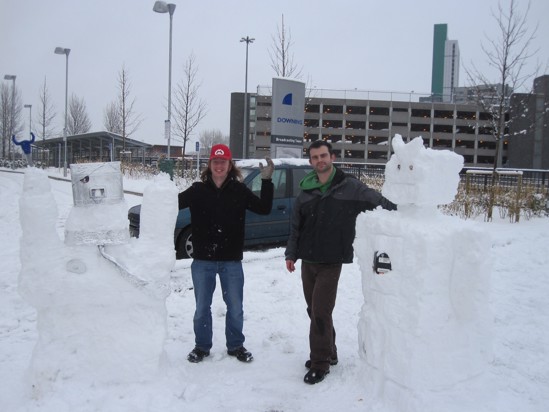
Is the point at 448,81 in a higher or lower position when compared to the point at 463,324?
higher

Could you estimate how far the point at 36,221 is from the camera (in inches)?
121

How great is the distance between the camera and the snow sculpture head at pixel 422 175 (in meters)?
2.98

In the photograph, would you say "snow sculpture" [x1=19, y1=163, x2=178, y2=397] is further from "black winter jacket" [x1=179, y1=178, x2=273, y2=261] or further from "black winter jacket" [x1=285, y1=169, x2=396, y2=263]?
"black winter jacket" [x1=285, y1=169, x2=396, y2=263]

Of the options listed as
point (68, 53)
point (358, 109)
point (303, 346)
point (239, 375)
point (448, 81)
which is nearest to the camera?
point (239, 375)

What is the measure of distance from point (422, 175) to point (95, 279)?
2.36m

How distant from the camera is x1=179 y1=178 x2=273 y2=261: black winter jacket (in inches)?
151

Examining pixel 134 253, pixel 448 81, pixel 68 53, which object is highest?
pixel 448 81

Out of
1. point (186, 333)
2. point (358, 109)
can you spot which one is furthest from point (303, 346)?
point (358, 109)

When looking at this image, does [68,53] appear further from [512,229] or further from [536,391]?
[536,391]

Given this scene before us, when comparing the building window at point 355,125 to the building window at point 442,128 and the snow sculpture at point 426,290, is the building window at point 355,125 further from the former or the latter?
the snow sculpture at point 426,290

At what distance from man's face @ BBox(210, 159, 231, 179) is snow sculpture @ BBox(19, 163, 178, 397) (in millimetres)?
599

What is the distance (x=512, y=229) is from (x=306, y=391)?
289 inches

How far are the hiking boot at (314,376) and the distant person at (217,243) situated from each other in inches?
23.0

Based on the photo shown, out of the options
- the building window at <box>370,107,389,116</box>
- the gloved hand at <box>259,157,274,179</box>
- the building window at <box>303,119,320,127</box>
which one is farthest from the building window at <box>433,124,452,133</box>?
the gloved hand at <box>259,157,274,179</box>
